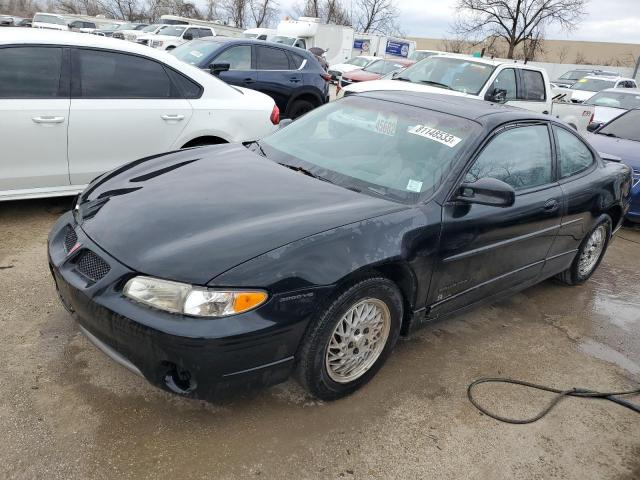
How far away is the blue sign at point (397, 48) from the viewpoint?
32.3m

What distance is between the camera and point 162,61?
16.4 feet

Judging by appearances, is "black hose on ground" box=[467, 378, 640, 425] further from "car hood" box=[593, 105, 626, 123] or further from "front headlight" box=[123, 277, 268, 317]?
"car hood" box=[593, 105, 626, 123]

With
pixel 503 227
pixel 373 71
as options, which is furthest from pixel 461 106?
pixel 373 71

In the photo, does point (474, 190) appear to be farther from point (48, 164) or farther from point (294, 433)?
point (48, 164)

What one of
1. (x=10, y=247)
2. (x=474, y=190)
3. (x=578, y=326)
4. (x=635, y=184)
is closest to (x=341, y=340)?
(x=474, y=190)

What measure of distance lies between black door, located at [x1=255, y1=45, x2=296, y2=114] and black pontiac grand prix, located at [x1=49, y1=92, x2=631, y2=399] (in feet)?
17.2

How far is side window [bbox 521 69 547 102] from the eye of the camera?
9.32 meters

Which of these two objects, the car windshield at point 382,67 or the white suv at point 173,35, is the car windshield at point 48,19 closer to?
the white suv at point 173,35

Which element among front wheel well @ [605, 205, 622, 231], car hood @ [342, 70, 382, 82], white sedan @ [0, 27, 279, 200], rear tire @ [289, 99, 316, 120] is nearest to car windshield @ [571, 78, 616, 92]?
car hood @ [342, 70, 382, 82]

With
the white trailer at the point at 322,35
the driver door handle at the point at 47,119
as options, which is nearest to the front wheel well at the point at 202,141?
the driver door handle at the point at 47,119

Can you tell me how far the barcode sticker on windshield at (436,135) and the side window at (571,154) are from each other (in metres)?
1.17

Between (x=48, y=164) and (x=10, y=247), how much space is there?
774 mm

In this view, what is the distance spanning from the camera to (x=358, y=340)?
2.78m

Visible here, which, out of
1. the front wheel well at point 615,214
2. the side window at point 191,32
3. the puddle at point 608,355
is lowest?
the puddle at point 608,355
